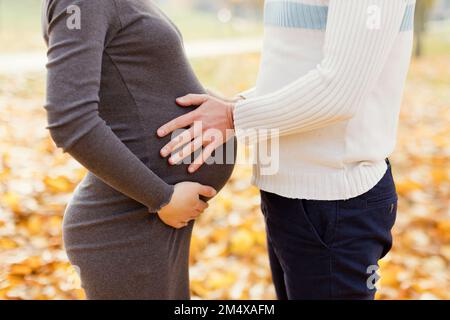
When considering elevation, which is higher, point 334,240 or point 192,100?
point 192,100

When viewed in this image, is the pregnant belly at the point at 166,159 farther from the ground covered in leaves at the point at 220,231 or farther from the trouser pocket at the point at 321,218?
the ground covered in leaves at the point at 220,231

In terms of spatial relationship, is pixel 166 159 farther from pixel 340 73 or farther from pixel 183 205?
pixel 340 73

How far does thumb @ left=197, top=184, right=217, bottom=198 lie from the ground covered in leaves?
35.2 inches

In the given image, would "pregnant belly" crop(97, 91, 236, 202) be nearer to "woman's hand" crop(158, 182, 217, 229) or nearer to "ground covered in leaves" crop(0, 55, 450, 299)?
"woman's hand" crop(158, 182, 217, 229)

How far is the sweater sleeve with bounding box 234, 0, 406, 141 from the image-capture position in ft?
3.59

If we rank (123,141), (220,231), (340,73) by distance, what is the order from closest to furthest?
1. (340,73)
2. (123,141)
3. (220,231)

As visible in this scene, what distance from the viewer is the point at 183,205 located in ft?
4.40

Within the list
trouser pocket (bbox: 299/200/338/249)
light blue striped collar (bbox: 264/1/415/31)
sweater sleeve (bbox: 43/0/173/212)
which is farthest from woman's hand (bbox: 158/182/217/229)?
light blue striped collar (bbox: 264/1/415/31)

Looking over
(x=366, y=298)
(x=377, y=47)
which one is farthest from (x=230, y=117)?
(x=366, y=298)

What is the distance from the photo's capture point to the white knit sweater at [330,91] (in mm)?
1109

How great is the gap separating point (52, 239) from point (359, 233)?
80.9 inches

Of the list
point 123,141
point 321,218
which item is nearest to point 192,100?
point 123,141

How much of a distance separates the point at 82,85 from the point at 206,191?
441 mm

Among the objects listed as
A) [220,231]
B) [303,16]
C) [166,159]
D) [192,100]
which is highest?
[303,16]
